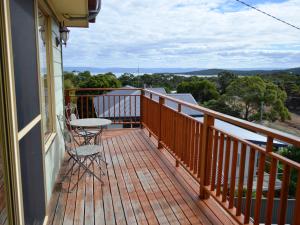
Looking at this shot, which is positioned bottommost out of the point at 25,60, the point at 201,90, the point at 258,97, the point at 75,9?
the point at 258,97

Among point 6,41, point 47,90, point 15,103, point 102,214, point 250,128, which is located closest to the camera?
point 6,41

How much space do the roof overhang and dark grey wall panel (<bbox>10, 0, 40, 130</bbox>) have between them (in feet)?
4.32

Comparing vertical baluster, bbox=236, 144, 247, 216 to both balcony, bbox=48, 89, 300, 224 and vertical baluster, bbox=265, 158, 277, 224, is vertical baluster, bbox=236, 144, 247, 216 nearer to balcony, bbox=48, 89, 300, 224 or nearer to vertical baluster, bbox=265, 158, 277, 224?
balcony, bbox=48, 89, 300, 224

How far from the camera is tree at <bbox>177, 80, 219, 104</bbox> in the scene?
3016 centimetres

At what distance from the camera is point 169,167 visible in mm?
3994

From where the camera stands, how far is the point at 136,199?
300 centimetres

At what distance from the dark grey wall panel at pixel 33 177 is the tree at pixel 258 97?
2828 cm

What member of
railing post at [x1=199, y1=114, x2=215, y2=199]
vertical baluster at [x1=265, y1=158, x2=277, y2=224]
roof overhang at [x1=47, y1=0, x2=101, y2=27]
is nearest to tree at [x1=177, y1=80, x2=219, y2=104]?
roof overhang at [x1=47, y1=0, x2=101, y2=27]

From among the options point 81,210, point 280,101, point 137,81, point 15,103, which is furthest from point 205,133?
point 280,101

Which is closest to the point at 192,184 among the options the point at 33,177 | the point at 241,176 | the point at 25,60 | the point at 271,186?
the point at 241,176

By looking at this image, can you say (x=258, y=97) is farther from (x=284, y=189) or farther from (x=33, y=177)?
(x=33, y=177)

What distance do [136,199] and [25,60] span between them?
74.6 inches

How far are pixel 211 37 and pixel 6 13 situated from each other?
36.1 meters

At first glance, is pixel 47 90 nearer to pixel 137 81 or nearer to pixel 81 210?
pixel 81 210
